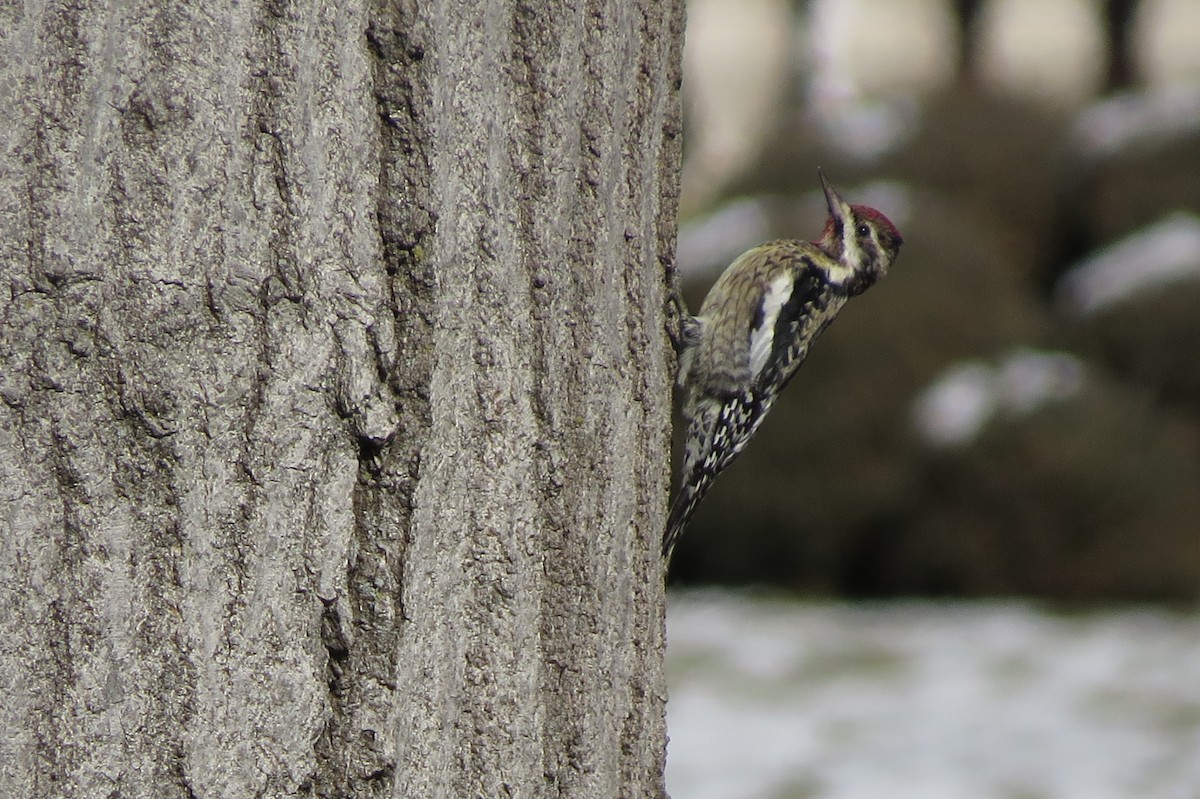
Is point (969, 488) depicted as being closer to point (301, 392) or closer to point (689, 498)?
point (689, 498)

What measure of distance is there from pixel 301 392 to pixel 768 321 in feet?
8.14

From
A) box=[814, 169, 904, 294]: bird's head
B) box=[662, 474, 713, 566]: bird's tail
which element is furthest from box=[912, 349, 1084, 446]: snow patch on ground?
box=[662, 474, 713, 566]: bird's tail

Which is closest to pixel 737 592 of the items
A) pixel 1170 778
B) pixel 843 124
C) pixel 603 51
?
pixel 1170 778

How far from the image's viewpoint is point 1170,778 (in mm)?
5703

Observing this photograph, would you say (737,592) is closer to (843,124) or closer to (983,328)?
(983,328)

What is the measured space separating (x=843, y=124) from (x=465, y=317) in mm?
11126

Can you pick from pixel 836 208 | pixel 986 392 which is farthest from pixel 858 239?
pixel 986 392

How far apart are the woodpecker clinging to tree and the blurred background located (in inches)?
92.0

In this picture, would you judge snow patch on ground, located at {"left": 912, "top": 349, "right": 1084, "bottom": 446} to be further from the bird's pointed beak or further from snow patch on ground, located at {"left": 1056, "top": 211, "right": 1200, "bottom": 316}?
the bird's pointed beak

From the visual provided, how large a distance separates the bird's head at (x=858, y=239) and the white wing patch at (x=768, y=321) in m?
0.29

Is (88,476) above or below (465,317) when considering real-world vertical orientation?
below

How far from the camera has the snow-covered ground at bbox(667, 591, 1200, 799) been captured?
19.2 ft

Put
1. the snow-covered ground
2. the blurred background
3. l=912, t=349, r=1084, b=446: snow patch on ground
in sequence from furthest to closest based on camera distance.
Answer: l=912, t=349, r=1084, b=446: snow patch on ground < the blurred background < the snow-covered ground

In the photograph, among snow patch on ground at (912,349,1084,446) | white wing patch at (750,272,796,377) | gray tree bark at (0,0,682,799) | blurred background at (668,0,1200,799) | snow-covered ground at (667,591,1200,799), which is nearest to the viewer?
gray tree bark at (0,0,682,799)
